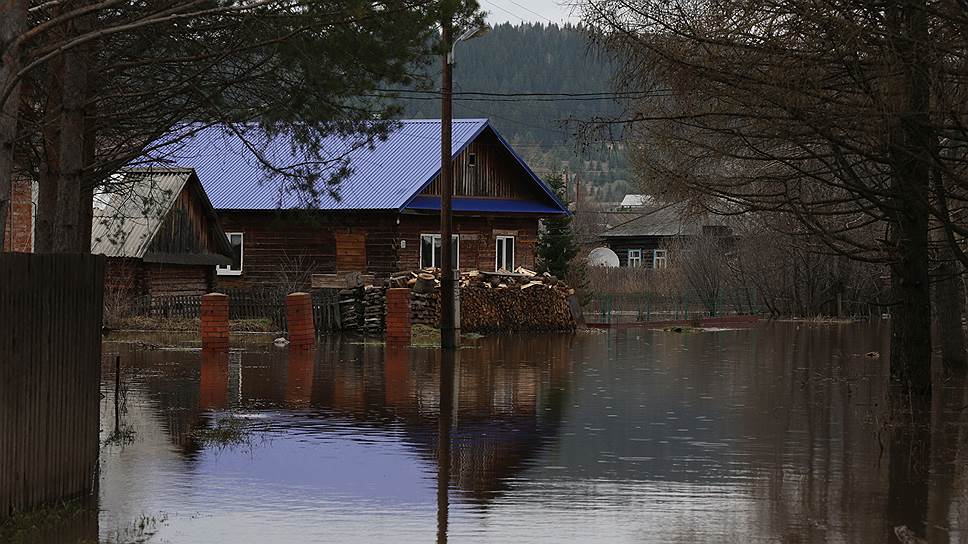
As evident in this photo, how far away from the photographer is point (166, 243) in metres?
39.9

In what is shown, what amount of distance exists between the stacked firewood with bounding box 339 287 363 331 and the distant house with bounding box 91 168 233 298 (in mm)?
4229

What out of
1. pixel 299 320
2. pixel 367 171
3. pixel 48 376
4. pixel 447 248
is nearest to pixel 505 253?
pixel 367 171

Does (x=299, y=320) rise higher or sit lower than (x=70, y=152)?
lower

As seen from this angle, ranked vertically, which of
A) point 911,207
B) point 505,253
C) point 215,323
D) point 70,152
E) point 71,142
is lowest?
point 215,323

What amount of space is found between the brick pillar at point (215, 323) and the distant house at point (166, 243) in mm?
7824

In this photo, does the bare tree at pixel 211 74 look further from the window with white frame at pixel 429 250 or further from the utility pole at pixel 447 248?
the window with white frame at pixel 429 250

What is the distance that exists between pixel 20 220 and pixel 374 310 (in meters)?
10.7

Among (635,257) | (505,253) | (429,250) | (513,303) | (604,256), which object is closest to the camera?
(513,303)

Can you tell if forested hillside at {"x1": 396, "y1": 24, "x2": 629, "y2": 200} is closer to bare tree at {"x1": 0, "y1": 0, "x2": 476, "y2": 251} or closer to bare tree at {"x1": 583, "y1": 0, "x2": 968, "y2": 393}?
bare tree at {"x1": 583, "y1": 0, "x2": 968, "y2": 393}

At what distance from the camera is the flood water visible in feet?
36.0

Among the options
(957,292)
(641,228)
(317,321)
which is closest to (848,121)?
(957,292)

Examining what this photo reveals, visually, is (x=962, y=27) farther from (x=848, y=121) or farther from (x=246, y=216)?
(x=246, y=216)

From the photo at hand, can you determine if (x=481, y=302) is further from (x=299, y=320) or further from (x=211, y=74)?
(x=211, y=74)

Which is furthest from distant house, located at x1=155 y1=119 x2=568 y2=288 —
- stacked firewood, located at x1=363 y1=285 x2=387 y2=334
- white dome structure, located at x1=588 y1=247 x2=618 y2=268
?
white dome structure, located at x1=588 y1=247 x2=618 y2=268
